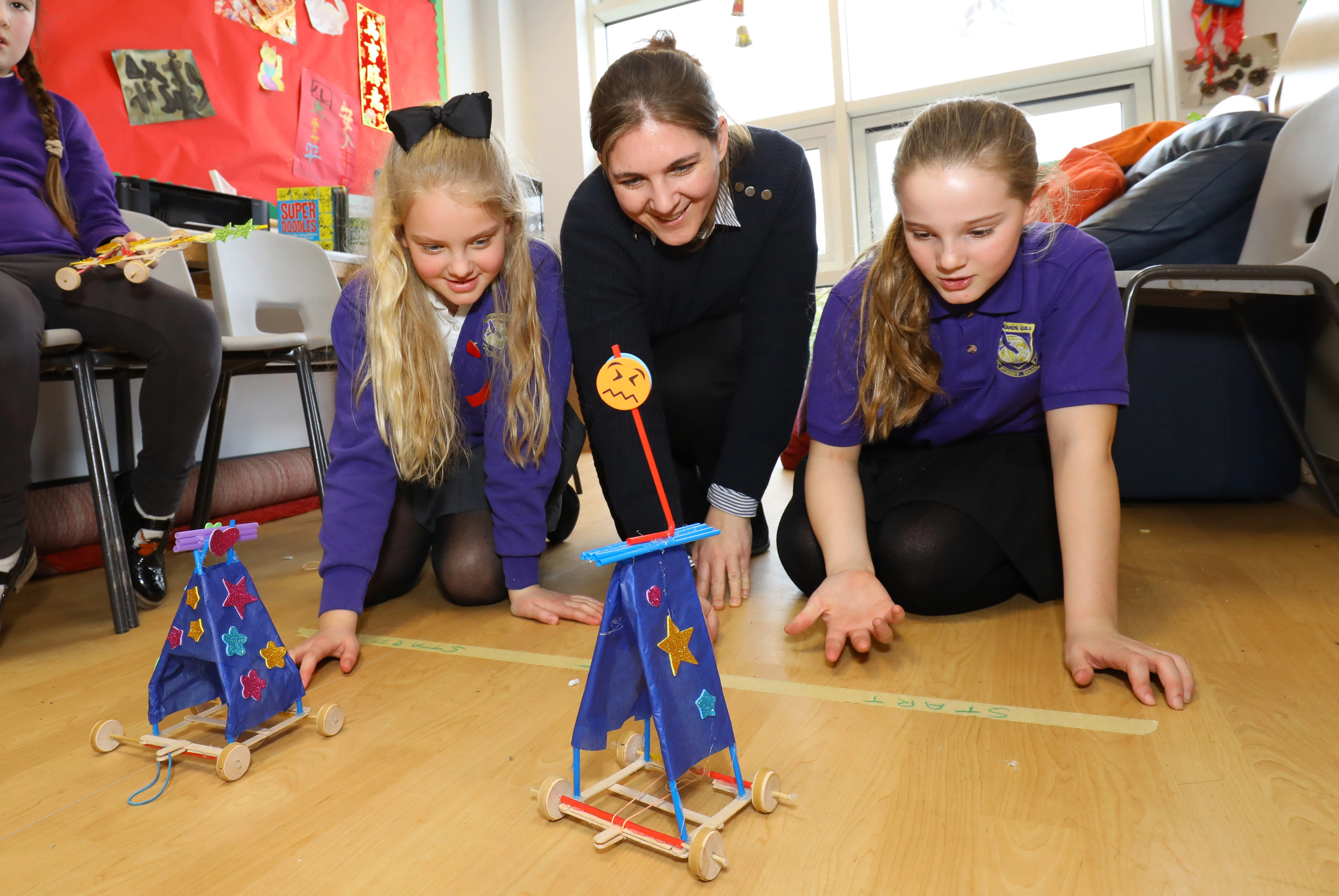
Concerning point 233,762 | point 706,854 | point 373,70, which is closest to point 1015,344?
point 706,854

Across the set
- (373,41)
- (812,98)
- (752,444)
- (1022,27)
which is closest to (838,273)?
(812,98)

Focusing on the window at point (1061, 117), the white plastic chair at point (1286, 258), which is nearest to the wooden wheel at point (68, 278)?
the white plastic chair at point (1286, 258)

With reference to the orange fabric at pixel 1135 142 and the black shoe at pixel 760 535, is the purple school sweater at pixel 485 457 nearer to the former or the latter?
the black shoe at pixel 760 535

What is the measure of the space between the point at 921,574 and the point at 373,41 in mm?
3134

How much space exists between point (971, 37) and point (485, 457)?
10.9 ft

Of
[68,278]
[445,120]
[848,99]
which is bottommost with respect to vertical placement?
[68,278]

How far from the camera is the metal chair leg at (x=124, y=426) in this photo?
191cm

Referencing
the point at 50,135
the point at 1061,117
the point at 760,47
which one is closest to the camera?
the point at 50,135

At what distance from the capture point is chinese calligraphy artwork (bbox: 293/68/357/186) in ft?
9.66

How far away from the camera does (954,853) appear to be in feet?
1.98

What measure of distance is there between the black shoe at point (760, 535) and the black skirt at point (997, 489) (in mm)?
408

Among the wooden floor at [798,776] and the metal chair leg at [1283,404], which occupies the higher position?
the metal chair leg at [1283,404]

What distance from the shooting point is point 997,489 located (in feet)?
3.77

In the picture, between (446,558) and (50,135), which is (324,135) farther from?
(446,558)
